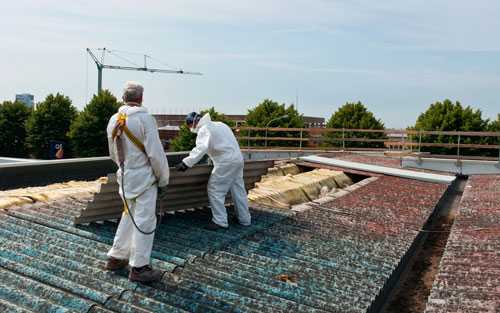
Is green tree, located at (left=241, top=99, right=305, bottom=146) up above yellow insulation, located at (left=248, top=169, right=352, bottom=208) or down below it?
above

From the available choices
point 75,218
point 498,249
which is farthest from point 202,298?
point 498,249

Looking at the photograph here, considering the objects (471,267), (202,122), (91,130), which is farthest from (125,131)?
(91,130)

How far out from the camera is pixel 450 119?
34281mm

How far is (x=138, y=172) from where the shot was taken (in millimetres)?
3877

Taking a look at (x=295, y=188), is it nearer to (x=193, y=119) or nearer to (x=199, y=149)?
(x=193, y=119)

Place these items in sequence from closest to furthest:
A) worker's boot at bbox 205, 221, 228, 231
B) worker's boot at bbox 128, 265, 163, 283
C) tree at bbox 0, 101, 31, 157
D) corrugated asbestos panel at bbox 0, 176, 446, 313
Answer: corrugated asbestos panel at bbox 0, 176, 446, 313
worker's boot at bbox 128, 265, 163, 283
worker's boot at bbox 205, 221, 228, 231
tree at bbox 0, 101, 31, 157

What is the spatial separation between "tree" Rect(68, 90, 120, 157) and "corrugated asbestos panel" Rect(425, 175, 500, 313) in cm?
2919

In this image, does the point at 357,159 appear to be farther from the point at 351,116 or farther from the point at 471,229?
the point at 351,116

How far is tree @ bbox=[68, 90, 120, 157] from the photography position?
33.5 meters

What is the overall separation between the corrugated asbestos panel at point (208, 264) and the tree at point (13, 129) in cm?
3553

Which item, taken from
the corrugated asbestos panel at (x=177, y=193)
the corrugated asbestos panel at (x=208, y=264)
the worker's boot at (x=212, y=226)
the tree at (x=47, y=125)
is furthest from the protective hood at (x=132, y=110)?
the tree at (x=47, y=125)

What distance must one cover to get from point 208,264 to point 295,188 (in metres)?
5.40

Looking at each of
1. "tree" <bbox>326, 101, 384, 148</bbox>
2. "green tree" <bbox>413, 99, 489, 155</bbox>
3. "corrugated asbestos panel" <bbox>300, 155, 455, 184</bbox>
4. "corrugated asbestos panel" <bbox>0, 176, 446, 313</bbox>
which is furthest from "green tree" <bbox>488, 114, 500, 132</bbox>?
"corrugated asbestos panel" <bbox>0, 176, 446, 313</bbox>

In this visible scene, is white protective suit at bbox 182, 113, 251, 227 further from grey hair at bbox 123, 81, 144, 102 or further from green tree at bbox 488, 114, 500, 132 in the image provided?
green tree at bbox 488, 114, 500, 132
